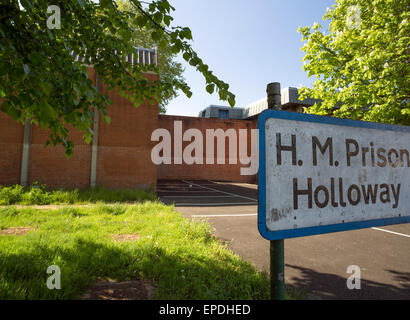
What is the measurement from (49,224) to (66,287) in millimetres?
3118

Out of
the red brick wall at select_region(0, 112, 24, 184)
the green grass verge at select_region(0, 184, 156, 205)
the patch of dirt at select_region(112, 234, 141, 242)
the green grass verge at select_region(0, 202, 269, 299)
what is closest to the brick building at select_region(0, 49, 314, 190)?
the red brick wall at select_region(0, 112, 24, 184)

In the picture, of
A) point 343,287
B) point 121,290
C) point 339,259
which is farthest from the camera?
point 339,259

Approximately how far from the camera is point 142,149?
11.7m

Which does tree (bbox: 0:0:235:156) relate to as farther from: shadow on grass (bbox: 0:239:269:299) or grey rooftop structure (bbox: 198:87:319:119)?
grey rooftop structure (bbox: 198:87:319:119)

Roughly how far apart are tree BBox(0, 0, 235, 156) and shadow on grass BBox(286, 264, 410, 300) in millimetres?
2520

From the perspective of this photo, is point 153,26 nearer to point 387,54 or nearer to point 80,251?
point 80,251

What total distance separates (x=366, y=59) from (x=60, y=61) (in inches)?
320

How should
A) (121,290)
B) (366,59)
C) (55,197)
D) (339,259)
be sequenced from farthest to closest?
1. (55,197)
2. (366,59)
3. (339,259)
4. (121,290)

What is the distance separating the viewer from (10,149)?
10.3m

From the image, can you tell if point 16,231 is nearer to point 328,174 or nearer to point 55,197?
Answer: point 55,197

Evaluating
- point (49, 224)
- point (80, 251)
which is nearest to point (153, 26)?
point (80, 251)

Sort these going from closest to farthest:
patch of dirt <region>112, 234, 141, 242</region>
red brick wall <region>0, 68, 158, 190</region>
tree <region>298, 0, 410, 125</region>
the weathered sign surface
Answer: the weathered sign surface
patch of dirt <region>112, 234, 141, 242</region>
tree <region>298, 0, 410, 125</region>
red brick wall <region>0, 68, 158, 190</region>

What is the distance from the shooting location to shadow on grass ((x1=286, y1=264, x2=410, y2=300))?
104 inches

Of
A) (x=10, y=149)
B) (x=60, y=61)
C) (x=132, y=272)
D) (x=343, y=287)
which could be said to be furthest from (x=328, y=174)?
(x=10, y=149)
